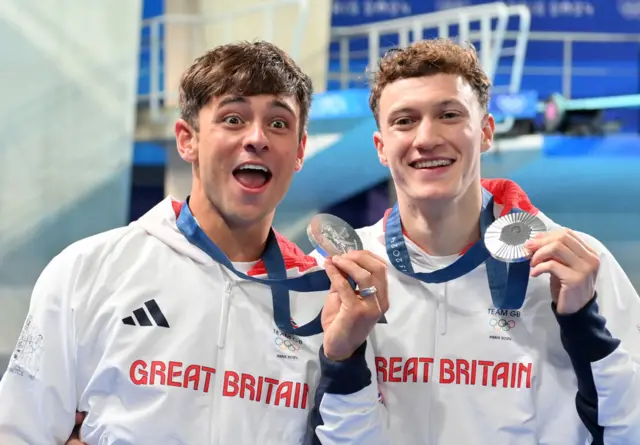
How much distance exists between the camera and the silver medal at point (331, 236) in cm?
205

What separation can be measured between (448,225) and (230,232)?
696 millimetres

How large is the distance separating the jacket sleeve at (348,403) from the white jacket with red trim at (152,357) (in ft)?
0.46

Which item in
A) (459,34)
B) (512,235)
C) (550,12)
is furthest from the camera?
(459,34)

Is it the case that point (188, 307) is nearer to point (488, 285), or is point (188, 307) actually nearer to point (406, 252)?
point (406, 252)

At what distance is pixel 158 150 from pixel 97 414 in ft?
9.59

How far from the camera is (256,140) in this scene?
2.20m

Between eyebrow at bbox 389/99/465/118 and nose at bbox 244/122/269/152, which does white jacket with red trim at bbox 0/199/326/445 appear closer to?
nose at bbox 244/122/269/152

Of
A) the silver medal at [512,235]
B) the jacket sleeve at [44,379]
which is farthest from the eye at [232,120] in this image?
the silver medal at [512,235]

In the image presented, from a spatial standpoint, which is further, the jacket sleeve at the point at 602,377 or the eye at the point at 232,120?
the eye at the point at 232,120

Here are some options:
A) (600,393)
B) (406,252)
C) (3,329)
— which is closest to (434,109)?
(406,252)

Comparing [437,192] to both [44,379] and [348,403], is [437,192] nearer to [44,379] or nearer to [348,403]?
[348,403]

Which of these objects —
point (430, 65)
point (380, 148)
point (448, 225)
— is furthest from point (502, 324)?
point (430, 65)

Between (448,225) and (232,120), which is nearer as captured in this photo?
(232,120)

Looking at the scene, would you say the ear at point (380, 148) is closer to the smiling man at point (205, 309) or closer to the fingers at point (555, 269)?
the smiling man at point (205, 309)
